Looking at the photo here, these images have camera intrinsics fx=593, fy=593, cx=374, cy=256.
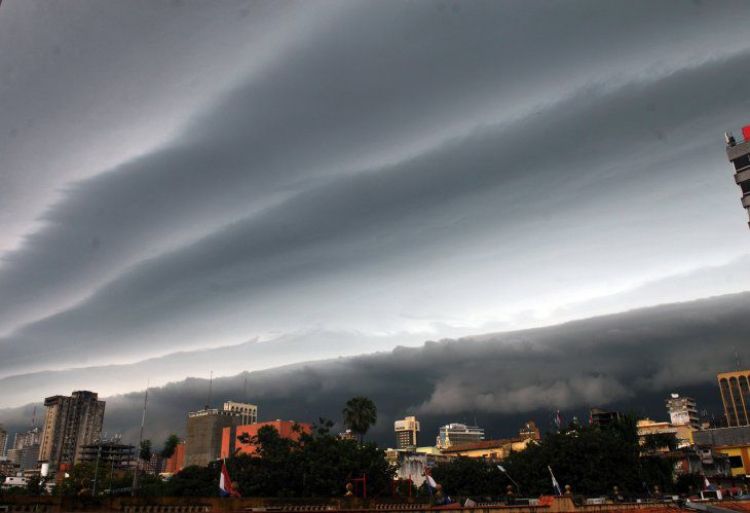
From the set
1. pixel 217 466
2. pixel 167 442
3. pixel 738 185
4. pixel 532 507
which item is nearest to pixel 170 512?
pixel 532 507

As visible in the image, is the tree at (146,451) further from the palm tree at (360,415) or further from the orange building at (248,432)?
the palm tree at (360,415)

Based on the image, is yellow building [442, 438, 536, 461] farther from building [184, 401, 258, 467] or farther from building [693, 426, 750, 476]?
building [184, 401, 258, 467]

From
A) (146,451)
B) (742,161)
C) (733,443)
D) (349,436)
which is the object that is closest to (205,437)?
(146,451)

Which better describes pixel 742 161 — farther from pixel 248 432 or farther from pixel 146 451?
pixel 146 451

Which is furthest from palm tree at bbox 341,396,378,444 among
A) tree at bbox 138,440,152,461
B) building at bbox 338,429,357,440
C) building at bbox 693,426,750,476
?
tree at bbox 138,440,152,461

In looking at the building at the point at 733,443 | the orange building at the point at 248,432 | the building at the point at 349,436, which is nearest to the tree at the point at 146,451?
the orange building at the point at 248,432

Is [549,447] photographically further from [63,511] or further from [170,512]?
[63,511]
